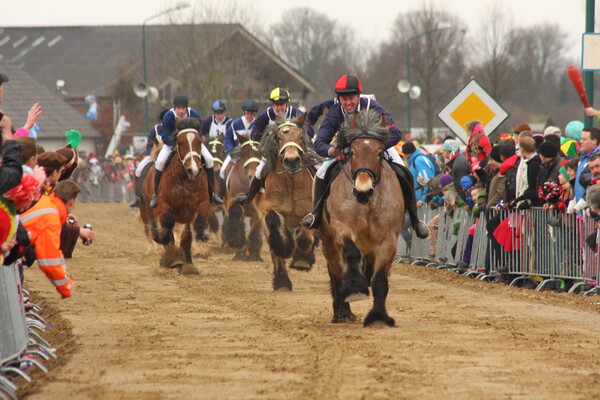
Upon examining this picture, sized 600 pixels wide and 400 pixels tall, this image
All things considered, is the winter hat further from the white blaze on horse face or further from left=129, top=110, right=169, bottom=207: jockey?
left=129, top=110, right=169, bottom=207: jockey

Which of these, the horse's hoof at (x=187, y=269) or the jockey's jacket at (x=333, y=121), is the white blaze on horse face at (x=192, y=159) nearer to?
the horse's hoof at (x=187, y=269)

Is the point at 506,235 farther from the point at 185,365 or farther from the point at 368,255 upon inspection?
the point at 185,365

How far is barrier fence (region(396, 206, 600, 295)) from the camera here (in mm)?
13430

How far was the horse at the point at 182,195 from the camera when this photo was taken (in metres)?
16.3

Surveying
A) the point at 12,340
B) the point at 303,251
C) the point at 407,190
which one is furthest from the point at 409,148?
the point at 12,340

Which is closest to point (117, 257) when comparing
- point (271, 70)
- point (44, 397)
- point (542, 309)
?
point (542, 309)

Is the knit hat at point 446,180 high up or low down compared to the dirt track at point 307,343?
up

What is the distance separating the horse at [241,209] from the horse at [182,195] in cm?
203

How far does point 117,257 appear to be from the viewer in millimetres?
20312

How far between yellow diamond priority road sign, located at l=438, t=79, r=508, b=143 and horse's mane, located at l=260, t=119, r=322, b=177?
4.13 metres

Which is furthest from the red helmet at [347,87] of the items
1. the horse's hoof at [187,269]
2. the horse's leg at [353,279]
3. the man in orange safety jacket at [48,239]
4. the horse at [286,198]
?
the horse's hoof at [187,269]

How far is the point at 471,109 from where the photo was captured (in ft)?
57.8

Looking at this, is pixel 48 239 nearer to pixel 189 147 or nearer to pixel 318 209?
pixel 318 209

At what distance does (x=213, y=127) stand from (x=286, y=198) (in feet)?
29.3
